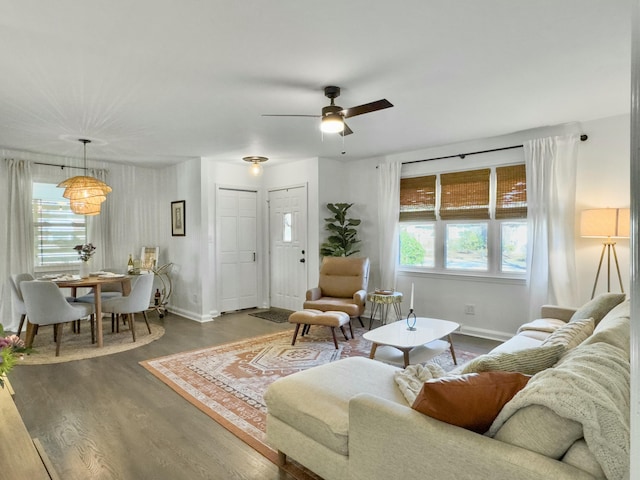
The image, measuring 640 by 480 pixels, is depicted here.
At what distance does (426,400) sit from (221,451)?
144cm

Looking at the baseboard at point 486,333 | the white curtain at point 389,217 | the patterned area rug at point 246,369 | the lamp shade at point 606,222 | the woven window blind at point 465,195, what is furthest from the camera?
the white curtain at point 389,217

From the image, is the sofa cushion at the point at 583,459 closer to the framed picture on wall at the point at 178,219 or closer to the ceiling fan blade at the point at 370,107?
the ceiling fan blade at the point at 370,107

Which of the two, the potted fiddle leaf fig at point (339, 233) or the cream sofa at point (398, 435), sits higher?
the potted fiddle leaf fig at point (339, 233)

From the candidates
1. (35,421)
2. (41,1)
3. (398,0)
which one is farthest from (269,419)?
(41,1)

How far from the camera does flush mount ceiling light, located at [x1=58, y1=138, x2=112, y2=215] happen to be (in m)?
4.44

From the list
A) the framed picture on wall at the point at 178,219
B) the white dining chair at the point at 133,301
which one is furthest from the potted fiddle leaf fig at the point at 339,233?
the white dining chair at the point at 133,301

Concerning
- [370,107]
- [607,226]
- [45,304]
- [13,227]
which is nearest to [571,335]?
[370,107]

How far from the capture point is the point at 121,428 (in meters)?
2.56

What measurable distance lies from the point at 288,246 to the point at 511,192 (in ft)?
11.0

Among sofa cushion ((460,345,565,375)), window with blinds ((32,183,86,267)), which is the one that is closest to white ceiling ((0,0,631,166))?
window with blinds ((32,183,86,267))

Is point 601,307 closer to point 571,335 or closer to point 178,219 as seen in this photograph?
point 571,335

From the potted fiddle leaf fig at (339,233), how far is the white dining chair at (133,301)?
242cm

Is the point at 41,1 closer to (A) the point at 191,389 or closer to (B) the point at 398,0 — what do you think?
(B) the point at 398,0

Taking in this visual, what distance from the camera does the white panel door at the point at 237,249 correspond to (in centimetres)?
624
